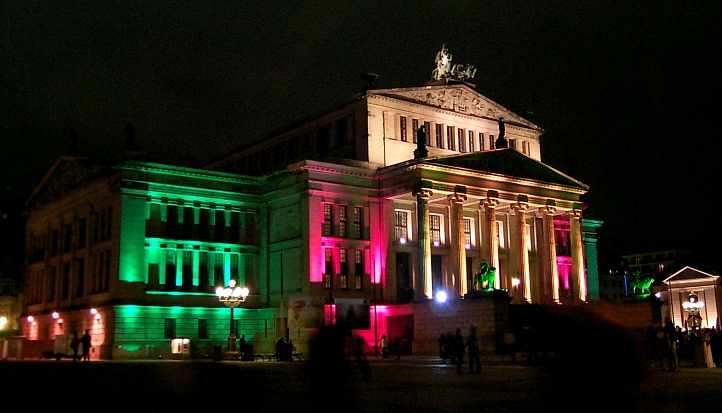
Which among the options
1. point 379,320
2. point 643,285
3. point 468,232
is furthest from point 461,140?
point 643,285

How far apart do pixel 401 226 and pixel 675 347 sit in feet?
90.7

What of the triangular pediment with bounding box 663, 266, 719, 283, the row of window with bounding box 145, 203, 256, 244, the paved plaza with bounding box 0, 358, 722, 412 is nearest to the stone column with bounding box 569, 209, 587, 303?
the row of window with bounding box 145, 203, 256, 244

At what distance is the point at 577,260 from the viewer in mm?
62281

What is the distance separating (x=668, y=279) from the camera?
87.1m

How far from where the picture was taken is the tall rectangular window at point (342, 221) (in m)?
56.9

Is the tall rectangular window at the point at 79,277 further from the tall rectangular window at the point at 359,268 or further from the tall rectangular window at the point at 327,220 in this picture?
the tall rectangular window at the point at 359,268

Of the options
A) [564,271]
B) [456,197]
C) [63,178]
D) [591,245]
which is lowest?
[564,271]

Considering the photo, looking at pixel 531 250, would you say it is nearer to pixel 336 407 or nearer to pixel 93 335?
pixel 93 335

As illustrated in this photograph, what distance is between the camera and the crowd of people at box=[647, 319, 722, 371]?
3302 cm

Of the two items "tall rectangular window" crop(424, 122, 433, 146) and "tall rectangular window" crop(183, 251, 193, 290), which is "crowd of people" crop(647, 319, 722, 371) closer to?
"tall rectangular window" crop(424, 122, 433, 146)

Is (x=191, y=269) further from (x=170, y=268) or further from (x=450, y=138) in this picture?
(x=450, y=138)

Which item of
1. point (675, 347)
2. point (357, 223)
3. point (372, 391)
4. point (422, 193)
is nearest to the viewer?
point (372, 391)

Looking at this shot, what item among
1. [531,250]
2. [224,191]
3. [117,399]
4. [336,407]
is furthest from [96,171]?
[336,407]

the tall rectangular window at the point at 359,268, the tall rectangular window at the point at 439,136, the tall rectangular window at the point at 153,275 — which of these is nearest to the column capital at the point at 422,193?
the tall rectangular window at the point at 359,268
